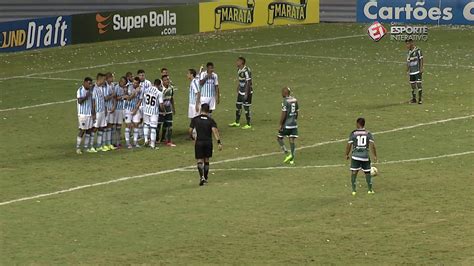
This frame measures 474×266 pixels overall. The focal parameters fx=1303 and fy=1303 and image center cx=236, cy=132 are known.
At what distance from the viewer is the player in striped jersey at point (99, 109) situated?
1524 inches

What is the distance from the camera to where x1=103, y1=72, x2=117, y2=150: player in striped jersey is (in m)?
39.1

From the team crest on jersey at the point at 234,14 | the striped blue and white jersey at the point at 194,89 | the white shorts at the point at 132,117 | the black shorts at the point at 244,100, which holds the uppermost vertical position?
the team crest on jersey at the point at 234,14

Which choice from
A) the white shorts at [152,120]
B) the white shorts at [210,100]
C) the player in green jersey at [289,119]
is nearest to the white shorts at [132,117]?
the white shorts at [152,120]

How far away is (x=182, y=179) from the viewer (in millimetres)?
34562

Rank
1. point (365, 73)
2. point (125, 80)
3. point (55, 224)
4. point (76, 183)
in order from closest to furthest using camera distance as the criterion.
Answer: point (55, 224), point (76, 183), point (125, 80), point (365, 73)

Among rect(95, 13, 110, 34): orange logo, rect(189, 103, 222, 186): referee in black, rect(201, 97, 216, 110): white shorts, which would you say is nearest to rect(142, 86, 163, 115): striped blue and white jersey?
rect(201, 97, 216, 110): white shorts

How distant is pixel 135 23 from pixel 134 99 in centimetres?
2790

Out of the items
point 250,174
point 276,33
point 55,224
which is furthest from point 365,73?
point 55,224

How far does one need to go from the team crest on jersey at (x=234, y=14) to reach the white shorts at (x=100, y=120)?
104ft

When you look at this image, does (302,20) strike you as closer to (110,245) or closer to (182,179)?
(182,179)

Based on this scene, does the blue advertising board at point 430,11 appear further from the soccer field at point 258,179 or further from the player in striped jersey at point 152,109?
the player in striped jersey at point 152,109

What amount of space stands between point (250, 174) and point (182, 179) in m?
1.91

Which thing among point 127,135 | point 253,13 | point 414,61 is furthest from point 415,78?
point 253,13

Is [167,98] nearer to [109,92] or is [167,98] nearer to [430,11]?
[109,92]
